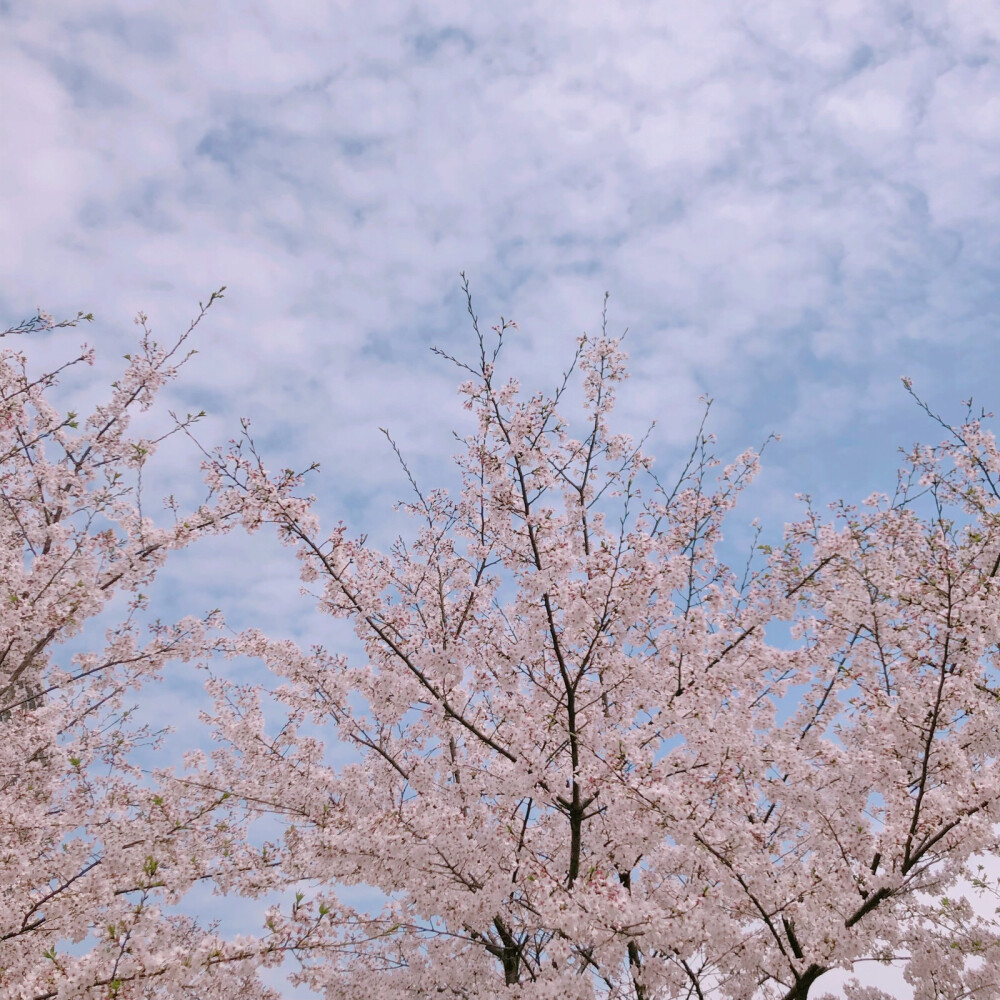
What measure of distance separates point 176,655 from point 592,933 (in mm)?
6503

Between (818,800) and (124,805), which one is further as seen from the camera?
(124,805)

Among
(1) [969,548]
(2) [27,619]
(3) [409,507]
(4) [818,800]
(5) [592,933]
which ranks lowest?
(5) [592,933]

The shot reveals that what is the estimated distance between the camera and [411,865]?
7.18m

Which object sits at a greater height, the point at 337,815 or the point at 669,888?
the point at 337,815

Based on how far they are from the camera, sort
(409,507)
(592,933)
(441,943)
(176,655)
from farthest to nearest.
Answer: (409,507)
(176,655)
(441,943)
(592,933)

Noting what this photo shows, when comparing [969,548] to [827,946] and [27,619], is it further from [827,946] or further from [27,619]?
[27,619]

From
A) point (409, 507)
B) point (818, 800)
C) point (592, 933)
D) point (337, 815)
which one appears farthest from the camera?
point (409, 507)

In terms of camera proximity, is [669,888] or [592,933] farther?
[669,888]

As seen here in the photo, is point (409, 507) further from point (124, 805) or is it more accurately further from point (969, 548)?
point (969, 548)

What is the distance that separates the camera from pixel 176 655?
9.82m

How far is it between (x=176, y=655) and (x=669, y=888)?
22.4 ft

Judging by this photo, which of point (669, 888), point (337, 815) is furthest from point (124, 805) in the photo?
point (669, 888)

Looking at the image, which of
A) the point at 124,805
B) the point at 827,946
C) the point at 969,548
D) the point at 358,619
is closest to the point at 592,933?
the point at 827,946

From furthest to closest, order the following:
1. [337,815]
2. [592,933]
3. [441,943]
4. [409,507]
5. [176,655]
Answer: [409,507], [176,655], [441,943], [337,815], [592,933]
